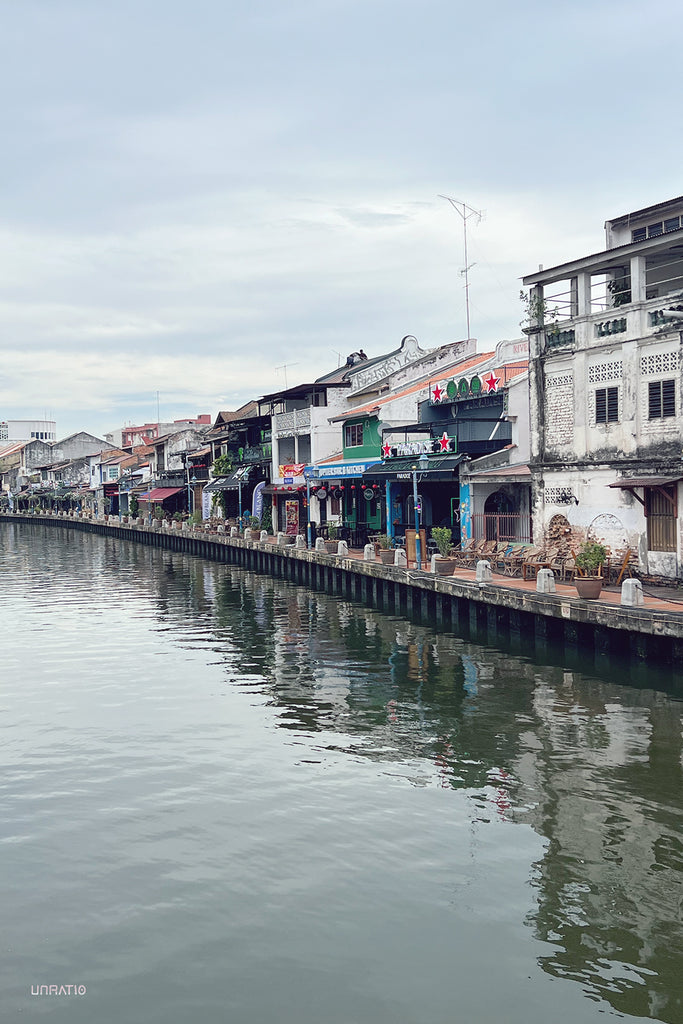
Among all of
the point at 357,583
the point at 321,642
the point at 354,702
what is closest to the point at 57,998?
the point at 354,702

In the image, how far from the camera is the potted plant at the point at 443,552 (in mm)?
34469

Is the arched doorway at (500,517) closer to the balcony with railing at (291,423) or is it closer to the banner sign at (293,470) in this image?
the banner sign at (293,470)

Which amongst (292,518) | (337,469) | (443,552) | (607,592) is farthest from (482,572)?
(292,518)

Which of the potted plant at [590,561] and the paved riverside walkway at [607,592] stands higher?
the potted plant at [590,561]

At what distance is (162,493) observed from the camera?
313 ft

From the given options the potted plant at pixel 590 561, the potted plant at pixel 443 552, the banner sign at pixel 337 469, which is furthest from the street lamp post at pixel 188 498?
the potted plant at pixel 590 561

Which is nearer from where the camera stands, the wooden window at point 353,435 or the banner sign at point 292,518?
the wooden window at point 353,435

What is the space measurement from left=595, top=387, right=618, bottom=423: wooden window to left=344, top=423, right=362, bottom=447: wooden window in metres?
24.6

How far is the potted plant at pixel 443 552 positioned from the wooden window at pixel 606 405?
24.6ft

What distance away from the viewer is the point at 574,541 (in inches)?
1264

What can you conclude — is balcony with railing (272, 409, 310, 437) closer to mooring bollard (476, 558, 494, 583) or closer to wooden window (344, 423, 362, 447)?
wooden window (344, 423, 362, 447)

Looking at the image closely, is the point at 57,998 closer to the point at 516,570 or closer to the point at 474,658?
the point at 474,658

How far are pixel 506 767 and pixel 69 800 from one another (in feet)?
25.1

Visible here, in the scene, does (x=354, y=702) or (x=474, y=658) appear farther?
(x=474, y=658)
